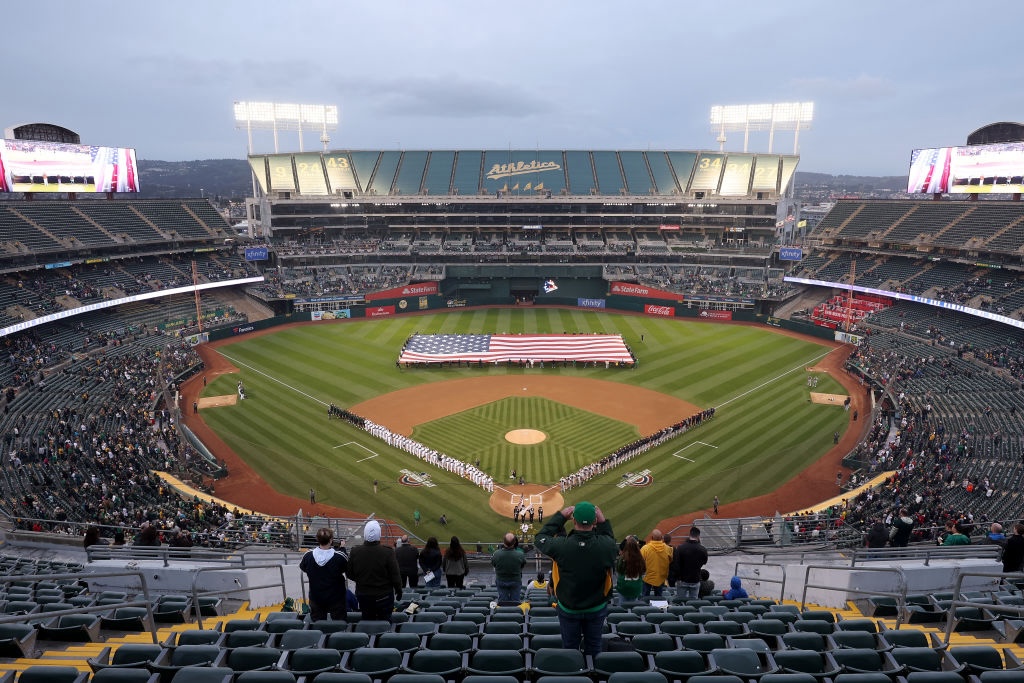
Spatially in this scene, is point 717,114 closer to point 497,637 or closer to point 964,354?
point 964,354

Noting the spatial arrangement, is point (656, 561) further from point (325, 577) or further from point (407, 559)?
point (325, 577)

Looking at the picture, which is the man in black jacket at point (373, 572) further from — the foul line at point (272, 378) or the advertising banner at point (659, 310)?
the advertising banner at point (659, 310)

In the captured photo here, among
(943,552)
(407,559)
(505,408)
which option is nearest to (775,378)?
(505,408)

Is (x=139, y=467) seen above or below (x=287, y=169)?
below

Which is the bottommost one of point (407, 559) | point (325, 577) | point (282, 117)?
point (407, 559)

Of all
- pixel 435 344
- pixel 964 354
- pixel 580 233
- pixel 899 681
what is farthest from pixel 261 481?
pixel 580 233

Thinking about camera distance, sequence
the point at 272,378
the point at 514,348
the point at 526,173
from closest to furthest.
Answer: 1. the point at 272,378
2. the point at 514,348
3. the point at 526,173
